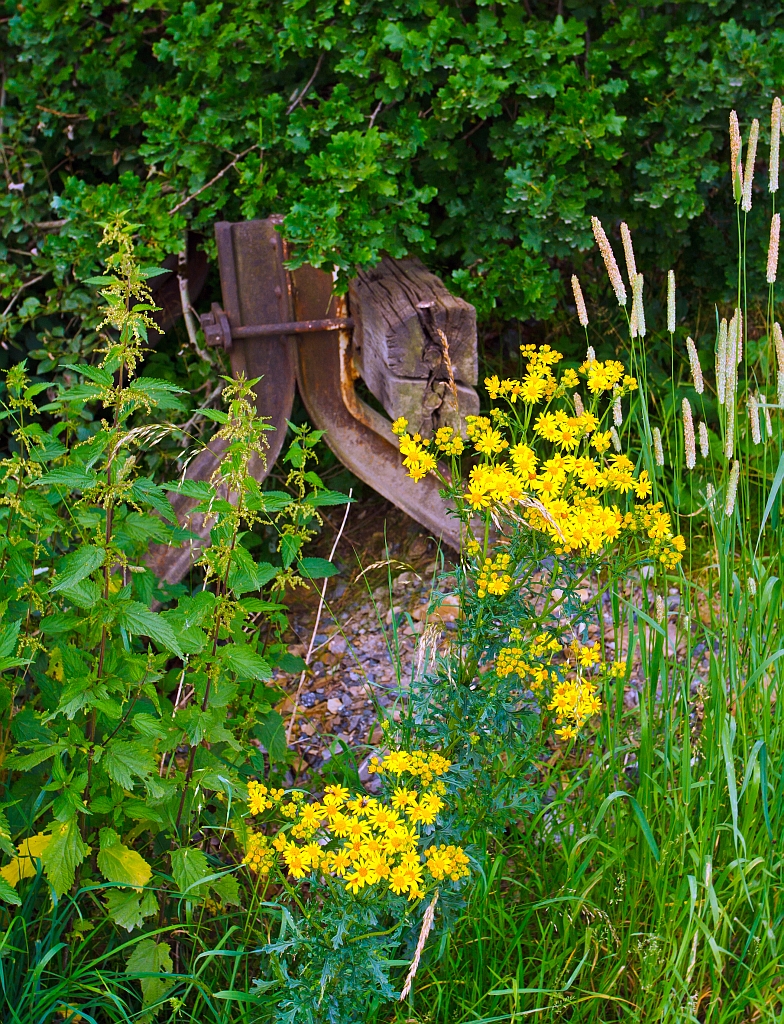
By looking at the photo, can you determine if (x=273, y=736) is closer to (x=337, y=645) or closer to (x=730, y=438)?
(x=337, y=645)

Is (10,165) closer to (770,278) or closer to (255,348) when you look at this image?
(255,348)

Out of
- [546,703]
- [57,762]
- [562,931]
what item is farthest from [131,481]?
[562,931]

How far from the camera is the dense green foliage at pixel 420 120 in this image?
10.1 ft

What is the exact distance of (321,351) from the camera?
3191mm

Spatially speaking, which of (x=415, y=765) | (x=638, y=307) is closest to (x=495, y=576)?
(x=415, y=765)

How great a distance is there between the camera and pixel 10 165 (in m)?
3.85

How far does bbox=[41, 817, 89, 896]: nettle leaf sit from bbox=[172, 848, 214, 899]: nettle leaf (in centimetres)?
18

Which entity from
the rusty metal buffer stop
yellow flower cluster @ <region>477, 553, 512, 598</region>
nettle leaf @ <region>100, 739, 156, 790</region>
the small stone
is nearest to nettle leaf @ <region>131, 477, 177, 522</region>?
nettle leaf @ <region>100, 739, 156, 790</region>

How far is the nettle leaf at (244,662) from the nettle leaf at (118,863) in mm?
389

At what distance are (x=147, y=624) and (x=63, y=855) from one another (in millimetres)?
475

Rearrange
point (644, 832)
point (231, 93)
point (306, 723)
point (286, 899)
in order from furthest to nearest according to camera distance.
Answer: point (231, 93) → point (306, 723) → point (286, 899) → point (644, 832)

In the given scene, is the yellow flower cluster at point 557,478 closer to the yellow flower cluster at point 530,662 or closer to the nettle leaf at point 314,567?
the yellow flower cluster at point 530,662

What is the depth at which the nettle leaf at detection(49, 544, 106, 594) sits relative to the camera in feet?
5.69

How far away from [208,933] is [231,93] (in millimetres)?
2488
